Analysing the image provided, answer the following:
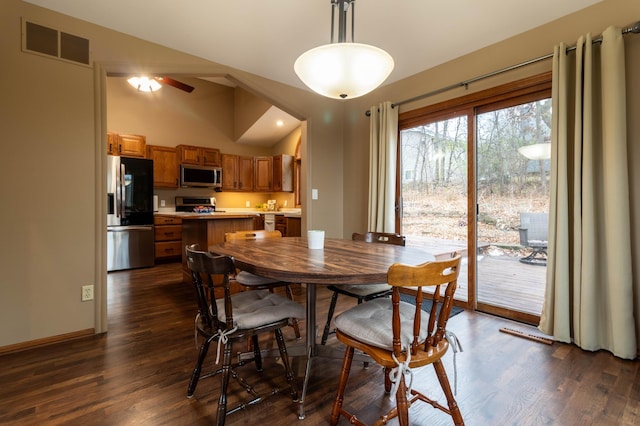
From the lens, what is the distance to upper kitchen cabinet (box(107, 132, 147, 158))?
16.5ft

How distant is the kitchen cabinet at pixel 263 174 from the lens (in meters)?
6.59

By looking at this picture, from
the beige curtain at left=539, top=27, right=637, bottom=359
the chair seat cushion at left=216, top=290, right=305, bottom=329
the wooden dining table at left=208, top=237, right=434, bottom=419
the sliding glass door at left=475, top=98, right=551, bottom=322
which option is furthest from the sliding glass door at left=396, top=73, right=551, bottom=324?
the chair seat cushion at left=216, top=290, right=305, bottom=329

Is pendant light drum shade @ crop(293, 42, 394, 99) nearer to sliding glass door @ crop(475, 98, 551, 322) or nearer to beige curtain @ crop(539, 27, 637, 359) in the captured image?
beige curtain @ crop(539, 27, 637, 359)

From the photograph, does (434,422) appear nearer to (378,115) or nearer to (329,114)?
(378,115)

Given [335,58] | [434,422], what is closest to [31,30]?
[335,58]

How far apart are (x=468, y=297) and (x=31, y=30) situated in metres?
4.26

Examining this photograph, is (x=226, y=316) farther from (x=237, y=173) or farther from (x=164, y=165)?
(x=237, y=173)

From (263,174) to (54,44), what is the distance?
4.43 meters

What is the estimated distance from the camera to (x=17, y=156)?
2.15 meters

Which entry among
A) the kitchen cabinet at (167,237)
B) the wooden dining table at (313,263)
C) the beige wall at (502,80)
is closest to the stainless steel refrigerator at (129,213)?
the kitchen cabinet at (167,237)

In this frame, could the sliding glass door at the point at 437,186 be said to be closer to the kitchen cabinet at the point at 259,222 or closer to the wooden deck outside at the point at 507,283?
the wooden deck outside at the point at 507,283

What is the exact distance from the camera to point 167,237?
5.39 metres

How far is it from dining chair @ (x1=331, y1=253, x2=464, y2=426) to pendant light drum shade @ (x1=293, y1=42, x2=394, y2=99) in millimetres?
1196

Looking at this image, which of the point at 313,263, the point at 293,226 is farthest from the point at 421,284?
the point at 293,226
